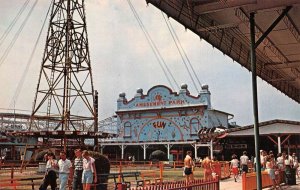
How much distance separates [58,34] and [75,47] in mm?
1760

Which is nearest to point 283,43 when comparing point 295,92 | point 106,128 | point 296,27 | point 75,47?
point 296,27

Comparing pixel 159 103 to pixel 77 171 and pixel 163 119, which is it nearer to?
pixel 163 119

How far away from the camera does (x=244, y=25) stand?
33.8 ft

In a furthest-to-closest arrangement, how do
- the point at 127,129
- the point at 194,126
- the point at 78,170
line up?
1. the point at 127,129
2. the point at 194,126
3. the point at 78,170

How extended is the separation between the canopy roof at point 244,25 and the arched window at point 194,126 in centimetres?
3941

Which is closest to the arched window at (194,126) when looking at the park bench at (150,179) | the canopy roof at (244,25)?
the park bench at (150,179)

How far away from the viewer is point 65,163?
1164 cm

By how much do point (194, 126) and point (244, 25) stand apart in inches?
1763

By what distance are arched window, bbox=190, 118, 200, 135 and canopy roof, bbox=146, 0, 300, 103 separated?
39.4 metres

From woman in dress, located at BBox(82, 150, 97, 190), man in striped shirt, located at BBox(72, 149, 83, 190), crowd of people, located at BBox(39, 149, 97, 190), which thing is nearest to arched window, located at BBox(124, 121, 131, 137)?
crowd of people, located at BBox(39, 149, 97, 190)

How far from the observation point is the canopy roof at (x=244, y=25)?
8.47m

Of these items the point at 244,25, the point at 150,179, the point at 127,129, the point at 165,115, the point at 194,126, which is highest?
the point at 165,115

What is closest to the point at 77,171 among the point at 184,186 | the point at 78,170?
the point at 78,170

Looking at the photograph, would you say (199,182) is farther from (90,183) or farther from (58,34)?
(58,34)
